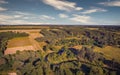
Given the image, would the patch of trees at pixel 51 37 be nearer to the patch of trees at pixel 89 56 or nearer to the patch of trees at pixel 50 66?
the patch of trees at pixel 89 56

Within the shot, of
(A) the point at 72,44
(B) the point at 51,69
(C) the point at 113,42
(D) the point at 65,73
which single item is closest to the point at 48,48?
(A) the point at 72,44

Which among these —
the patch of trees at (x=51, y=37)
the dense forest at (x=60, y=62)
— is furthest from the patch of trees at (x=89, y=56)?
the patch of trees at (x=51, y=37)

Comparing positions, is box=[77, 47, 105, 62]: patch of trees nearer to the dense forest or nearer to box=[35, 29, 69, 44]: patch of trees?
the dense forest

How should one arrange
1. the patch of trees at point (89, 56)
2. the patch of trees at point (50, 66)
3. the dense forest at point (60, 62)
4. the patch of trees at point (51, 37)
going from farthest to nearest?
the patch of trees at point (51, 37) → the patch of trees at point (89, 56) → the dense forest at point (60, 62) → the patch of trees at point (50, 66)

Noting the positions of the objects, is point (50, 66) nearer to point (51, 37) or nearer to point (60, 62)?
point (60, 62)

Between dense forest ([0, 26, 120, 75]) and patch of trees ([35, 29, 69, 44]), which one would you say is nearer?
dense forest ([0, 26, 120, 75])

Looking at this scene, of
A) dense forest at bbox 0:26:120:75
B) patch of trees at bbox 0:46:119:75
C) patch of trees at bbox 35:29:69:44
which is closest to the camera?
patch of trees at bbox 0:46:119:75

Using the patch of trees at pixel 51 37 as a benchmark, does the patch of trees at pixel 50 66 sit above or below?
below

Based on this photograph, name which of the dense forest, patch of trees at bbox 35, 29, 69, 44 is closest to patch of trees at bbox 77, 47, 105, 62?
the dense forest

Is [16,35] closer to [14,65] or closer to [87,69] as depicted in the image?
[14,65]

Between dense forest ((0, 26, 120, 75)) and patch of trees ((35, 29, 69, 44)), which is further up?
patch of trees ((35, 29, 69, 44))

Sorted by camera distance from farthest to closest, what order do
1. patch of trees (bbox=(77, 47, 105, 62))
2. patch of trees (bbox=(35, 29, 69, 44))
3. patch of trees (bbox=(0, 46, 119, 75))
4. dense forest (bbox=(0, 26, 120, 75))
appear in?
patch of trees (bbox=(35, 29, 69, 44)) < patch of trees (bbox=(77, 47, 105, 62)) < dense forest (bbox=(0, 26, 120, 75)) < patch of trees (bbox=(0, 46, 119, 75))
